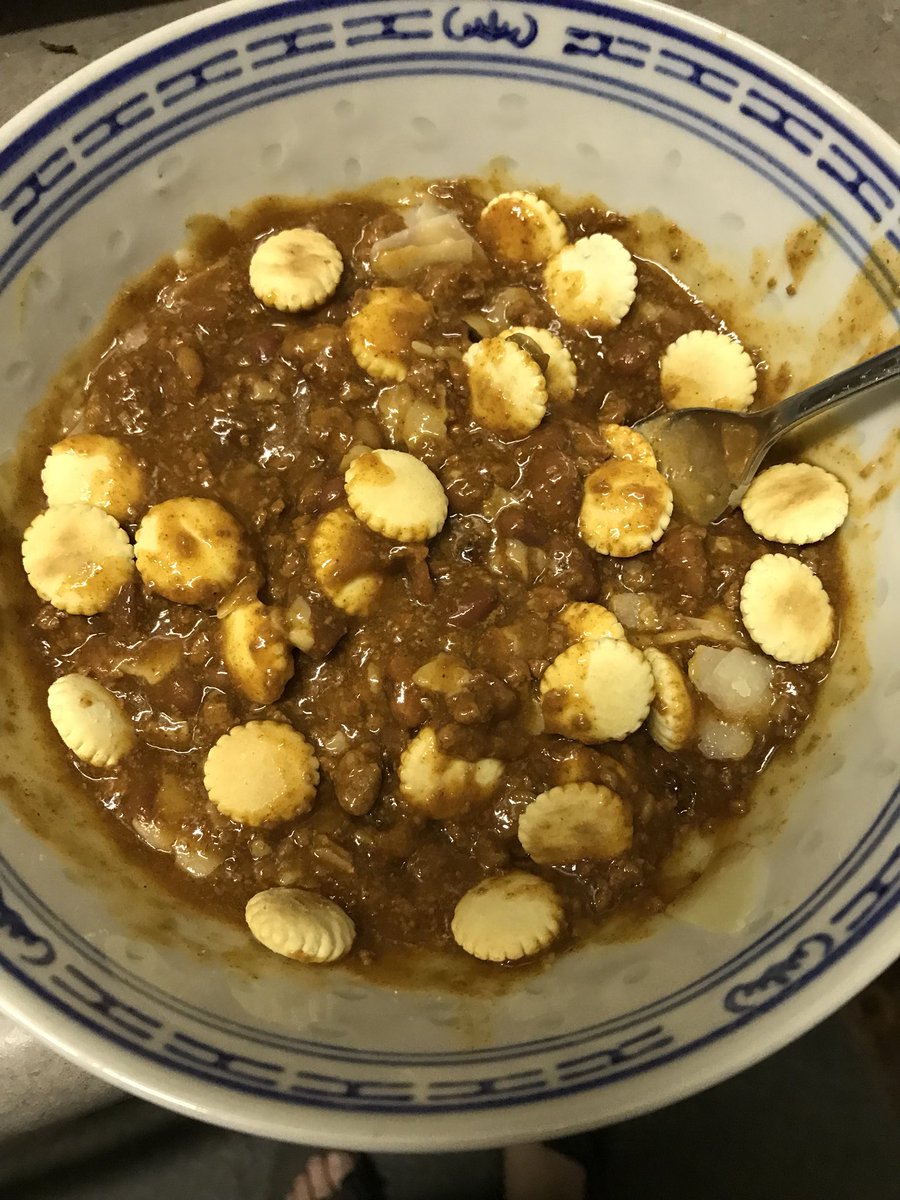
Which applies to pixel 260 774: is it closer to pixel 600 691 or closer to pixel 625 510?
pixel 600 691

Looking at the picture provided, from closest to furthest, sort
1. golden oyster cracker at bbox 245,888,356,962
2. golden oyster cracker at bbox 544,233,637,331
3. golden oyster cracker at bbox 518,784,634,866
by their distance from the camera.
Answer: golden oyster cracker at bbox 245,888,356,962 → golden oyster cracker at bbox 518,784,634,866 → golden oyster cracker at bbox 544,233,637,331

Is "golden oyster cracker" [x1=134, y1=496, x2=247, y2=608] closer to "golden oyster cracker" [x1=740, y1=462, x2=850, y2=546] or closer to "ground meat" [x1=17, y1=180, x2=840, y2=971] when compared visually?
"ground meat" [x1=17, y1=180, x2=840, y2=971]

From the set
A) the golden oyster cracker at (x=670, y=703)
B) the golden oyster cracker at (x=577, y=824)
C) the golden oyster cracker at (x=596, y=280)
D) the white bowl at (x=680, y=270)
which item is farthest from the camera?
the golden oyster cracker at (x=596, y=280)

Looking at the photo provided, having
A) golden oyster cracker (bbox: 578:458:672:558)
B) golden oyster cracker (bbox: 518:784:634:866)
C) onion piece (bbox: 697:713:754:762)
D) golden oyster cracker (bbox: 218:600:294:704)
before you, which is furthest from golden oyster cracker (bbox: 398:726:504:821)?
golden oyster cracker (bbox: 578:458:672:558)

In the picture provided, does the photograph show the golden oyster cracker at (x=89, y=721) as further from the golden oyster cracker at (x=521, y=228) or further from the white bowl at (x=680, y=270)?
the golden oyster cracker at (x=521, y=228)

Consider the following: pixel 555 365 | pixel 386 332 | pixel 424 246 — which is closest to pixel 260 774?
pixel 386 332

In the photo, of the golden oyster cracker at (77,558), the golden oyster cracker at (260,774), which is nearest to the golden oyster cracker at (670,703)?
the golden oyster cracker at (260,774)
